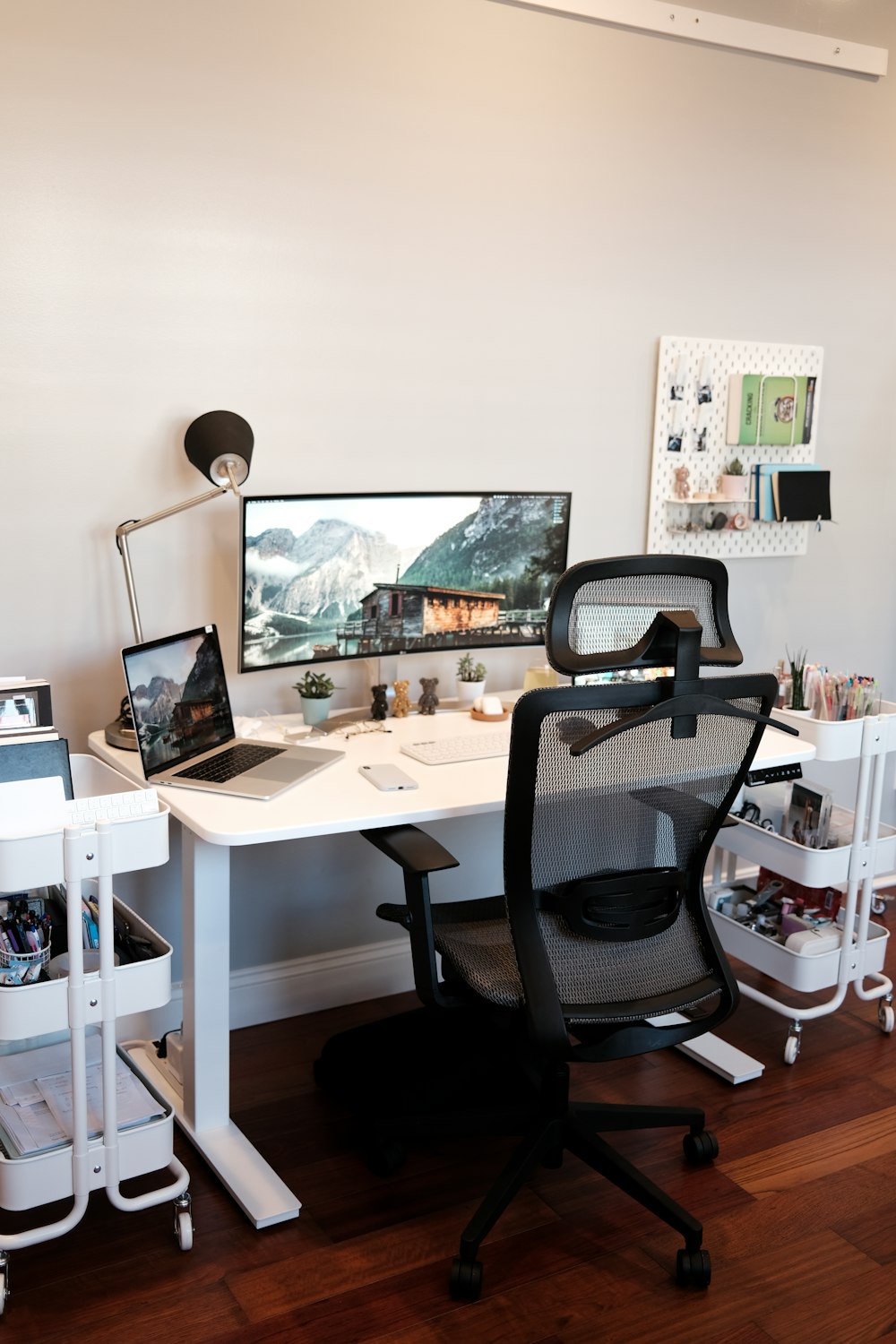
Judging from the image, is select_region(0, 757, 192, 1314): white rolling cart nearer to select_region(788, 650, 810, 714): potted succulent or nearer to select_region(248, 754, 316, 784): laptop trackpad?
select_region(248, 754, 316, 784): laptop trackpad

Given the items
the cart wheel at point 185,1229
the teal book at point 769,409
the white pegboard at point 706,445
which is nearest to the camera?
the cart wheel at point 185,1229

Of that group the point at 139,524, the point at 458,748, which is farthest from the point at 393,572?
the point at 139,524

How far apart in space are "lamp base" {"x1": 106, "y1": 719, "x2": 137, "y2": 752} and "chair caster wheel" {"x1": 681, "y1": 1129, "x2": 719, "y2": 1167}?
4.46 ft

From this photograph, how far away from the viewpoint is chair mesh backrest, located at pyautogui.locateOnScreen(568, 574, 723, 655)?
203cm

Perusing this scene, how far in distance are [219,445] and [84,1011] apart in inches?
44.1

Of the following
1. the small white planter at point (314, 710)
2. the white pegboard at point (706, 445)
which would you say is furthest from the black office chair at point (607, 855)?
the white pegboard at point (706, 445)

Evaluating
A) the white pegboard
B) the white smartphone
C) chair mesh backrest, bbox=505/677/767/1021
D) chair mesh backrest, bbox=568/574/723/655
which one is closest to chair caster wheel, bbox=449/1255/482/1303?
chair mesh backrest, bbox=505/677/767/1021

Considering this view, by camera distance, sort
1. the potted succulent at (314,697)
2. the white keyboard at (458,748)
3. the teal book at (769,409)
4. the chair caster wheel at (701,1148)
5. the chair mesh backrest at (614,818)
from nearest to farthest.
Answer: the chair mesh backrest at (614,818)
the chair caster wheel at (701,1148)
the white keyboard at (458,748)
the potted succulent at (314,697)
the teal book at (769,409)

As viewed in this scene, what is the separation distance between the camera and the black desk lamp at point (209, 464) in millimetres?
2428

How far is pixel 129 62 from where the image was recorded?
7.89 feet

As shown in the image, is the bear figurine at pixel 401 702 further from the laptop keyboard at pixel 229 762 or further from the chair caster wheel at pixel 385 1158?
the chair caster wheel at pixel 385 1158

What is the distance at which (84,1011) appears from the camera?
1921 millimetres

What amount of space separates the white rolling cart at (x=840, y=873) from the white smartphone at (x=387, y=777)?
1029 millimetres

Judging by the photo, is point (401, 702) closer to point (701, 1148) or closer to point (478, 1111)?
point (478, 1111)
